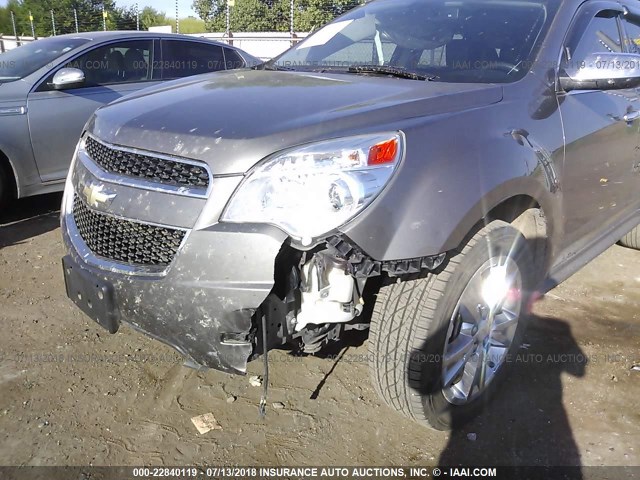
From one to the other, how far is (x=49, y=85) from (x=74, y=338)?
2.80 meters

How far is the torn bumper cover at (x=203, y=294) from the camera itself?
1800 mm

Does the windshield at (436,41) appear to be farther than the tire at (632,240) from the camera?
No

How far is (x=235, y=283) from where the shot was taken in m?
1.81

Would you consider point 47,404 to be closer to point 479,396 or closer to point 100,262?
point 100,262

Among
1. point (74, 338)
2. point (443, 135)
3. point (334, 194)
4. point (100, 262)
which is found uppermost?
point (443, 135)

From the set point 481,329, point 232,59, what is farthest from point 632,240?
point 232,59

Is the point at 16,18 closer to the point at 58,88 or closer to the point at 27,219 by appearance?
the point at 58,88

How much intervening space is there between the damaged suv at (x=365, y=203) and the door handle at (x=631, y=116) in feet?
1.17

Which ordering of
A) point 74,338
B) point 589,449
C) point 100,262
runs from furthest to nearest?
point 74,338 → point 589,449 → point 100,262

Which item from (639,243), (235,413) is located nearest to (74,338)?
(235,413)

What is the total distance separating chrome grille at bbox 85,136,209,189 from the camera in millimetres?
1920

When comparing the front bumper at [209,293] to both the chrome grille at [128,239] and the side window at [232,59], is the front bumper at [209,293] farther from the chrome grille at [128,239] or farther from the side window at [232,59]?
the side window at [232,59]

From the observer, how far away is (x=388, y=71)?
8.83ft

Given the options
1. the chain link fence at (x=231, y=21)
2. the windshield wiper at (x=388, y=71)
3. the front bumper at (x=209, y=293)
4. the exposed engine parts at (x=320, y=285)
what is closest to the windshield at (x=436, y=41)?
the windshield wiper at (x=388, y=71)
